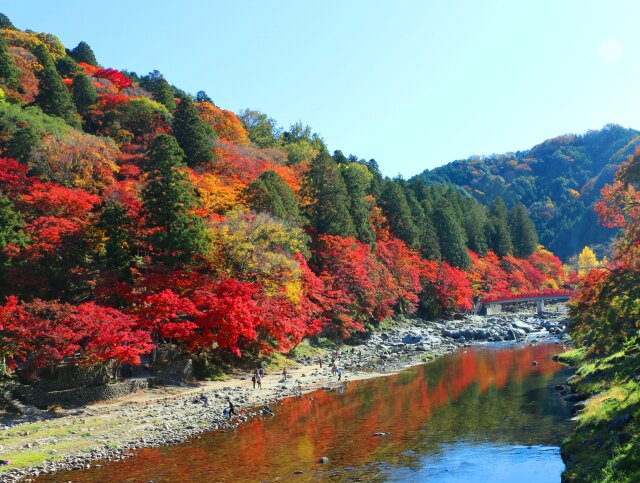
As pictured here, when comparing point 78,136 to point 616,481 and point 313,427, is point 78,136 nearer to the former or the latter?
point 313,427

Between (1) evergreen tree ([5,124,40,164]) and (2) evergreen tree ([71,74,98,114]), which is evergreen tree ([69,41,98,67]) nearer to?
(2) evergreen tree ([71,74,98,114])

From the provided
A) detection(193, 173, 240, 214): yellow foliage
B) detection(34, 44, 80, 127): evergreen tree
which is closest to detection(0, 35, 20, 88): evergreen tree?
detection(34, 44, 80, 127): evergreen tree

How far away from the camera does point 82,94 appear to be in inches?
2515

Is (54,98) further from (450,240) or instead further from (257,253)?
(450,240)

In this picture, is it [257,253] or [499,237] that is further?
[499,237]

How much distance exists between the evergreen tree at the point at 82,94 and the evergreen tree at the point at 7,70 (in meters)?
6.64

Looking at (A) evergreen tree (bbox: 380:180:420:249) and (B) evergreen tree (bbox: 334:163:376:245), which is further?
(A) evergreen tree (bbox: 380:180:420:249)

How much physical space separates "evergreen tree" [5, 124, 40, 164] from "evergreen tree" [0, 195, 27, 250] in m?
12.8

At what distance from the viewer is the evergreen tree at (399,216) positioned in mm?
77188

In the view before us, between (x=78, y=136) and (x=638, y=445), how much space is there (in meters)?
47.1

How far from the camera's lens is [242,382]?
36.1 meters

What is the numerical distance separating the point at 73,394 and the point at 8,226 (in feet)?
38.0

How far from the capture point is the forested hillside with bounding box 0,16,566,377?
32156 millimetres

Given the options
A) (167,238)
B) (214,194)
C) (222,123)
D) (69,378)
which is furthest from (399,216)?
(69,378)
